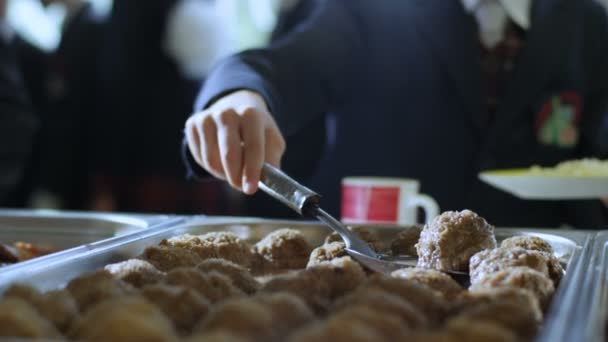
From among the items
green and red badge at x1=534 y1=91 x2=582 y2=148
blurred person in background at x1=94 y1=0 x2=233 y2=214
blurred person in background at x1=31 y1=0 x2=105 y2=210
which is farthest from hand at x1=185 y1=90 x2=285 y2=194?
blurred person in background at x1=31 y1=0 x2=105 y2=210

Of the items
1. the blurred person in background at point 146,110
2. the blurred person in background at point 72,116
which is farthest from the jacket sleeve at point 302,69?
the blurred person in background at point 72,116

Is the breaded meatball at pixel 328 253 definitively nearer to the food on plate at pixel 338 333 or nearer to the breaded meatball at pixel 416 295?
the breaded meatball at pixel 416 295

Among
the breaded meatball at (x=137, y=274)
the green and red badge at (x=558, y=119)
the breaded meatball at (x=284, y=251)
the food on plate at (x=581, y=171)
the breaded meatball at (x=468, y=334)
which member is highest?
the green and red badge at (x=558, y=119)

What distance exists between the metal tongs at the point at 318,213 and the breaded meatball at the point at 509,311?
0.98ft

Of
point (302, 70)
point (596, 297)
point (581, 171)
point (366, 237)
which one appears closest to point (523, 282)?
point (596, 297)

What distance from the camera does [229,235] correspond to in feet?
3.63

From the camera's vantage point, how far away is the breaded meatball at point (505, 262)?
839mm

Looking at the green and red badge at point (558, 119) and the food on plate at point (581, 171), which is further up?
the green and red badge at point (558, 119)

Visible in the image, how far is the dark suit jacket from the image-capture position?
2020 millimetres

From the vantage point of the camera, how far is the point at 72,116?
3.68 metres

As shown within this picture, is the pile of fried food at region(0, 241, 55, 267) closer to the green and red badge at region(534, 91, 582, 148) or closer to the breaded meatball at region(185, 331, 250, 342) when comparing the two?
the breaded meatball at region(185, 331, 250, 342)

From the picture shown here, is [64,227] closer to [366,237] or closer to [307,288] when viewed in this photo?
[366,237]

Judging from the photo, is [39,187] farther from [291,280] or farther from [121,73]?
[291,280]

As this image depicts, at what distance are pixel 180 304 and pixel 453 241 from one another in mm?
438
